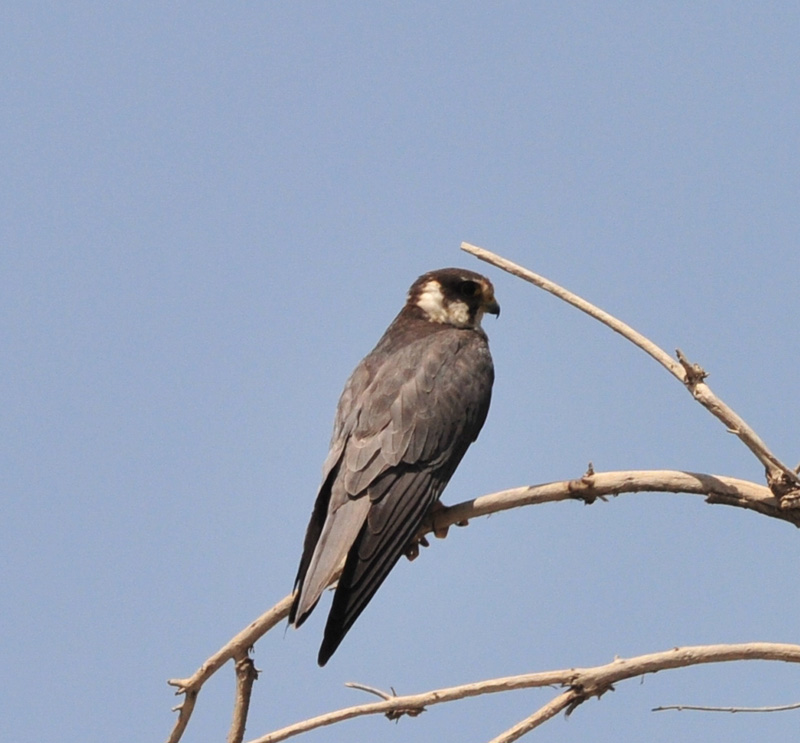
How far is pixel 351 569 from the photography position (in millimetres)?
5266

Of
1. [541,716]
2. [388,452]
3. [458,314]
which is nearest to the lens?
[541,716]

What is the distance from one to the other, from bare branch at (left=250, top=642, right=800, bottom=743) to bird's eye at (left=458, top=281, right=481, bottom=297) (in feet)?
12.6

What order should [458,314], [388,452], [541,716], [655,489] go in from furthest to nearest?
[458,314], [388,452], [655,489], [541,716]

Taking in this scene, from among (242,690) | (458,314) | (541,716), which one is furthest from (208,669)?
(458,314)

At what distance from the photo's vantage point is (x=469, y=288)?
23.6 ft

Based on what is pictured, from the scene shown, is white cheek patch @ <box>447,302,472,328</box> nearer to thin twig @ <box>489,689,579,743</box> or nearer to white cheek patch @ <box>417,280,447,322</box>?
white cheek patch @ <box>417,280,447,322</box>

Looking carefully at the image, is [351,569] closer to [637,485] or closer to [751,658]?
[637,485]

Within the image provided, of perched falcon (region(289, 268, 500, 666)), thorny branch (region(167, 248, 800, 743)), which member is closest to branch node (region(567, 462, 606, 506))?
thorny branch (region(167, 248, 800, 743))

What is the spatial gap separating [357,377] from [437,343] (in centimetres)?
44

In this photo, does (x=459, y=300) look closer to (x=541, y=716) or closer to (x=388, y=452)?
(x=388, y=452)

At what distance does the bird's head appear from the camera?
711 centimetres

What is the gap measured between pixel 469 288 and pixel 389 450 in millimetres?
1662

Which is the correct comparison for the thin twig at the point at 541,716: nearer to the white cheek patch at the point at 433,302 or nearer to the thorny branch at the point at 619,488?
the thorny branch at the point at 619,488

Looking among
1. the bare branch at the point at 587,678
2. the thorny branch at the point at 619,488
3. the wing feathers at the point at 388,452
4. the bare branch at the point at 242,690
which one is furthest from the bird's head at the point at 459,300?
the bare branch at the point at 587,678
